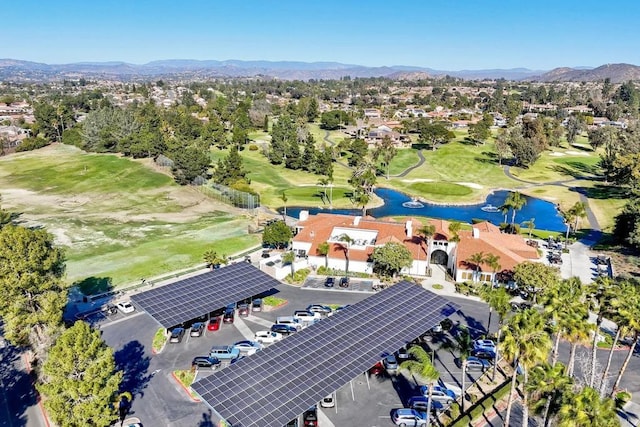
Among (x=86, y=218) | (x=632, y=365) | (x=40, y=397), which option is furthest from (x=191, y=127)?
(x=632, y=365)

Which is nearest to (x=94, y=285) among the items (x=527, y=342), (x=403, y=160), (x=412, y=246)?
(x=412, y=246)

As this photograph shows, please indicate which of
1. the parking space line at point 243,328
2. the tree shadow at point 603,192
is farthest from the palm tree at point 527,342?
the tree shadow at point 603,192

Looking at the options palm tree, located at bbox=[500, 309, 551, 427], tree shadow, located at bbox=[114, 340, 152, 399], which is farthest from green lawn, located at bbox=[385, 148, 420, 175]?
palm tree, located at bbox=[500, 309, 551, 427]

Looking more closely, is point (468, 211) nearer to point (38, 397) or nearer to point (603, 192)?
point (603, 192)

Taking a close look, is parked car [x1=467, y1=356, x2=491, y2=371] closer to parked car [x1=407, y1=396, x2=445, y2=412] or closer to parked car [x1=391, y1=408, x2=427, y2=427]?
parked car [x1=407, y1=396, x2=445, y2=412]

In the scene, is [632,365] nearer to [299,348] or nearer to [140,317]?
[299,348]

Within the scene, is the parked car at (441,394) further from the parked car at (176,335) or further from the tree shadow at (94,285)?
the tree shadow at (94,285)
